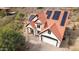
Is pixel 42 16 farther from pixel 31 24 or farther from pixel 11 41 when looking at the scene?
pixel 11 41

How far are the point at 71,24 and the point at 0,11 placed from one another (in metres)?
0.62

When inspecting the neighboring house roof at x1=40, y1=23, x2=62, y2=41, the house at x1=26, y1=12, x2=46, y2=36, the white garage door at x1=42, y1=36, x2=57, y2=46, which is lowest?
the white garage door at x1=42, y1=36, x2=57, y2=46

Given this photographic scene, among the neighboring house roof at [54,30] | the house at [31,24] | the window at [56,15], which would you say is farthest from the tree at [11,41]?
the window at [56,15]

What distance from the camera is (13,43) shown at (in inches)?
82.7

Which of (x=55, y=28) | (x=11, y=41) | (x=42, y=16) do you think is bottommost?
(x=11, y=41)

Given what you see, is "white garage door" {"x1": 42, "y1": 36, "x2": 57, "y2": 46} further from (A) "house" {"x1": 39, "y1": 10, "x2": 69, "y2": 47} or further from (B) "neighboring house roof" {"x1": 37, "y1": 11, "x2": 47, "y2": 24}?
(B) "neighboring house roof" {"x1": 37, "y1": 11, "x2": 47, "y2": 24}

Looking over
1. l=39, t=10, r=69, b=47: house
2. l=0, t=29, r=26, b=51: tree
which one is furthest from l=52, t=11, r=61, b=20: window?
l=0, t=29, r=26, b=51: tree

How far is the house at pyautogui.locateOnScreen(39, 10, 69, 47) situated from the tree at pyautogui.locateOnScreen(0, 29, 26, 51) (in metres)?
0.17

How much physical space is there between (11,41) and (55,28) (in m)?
0.39

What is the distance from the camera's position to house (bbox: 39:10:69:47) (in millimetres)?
2096

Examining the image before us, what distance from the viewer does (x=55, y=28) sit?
6.93ft

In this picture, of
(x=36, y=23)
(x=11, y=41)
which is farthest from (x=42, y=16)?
(x=11, y=41)

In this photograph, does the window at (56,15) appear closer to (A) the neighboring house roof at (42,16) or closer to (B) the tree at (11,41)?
(A) the neighboring house roof at (42,16)
